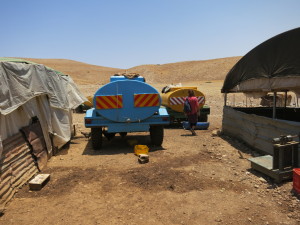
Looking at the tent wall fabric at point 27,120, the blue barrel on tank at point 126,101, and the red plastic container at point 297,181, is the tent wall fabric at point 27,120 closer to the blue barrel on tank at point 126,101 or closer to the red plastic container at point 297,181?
the blue barrel on tank at point 126,101

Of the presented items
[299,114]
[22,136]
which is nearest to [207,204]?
[22,136]

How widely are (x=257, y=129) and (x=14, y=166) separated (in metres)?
5.91

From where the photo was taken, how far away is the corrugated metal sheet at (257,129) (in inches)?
239

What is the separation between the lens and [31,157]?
19.6 feet

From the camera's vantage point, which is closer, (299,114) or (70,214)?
(70,214)

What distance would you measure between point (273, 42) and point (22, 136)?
272 inches

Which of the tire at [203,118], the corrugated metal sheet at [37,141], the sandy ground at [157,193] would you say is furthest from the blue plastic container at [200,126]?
the corrugated metal sheet at [37,141]

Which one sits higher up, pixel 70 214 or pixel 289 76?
pixel 289 76

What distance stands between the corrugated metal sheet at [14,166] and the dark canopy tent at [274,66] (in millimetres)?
5980

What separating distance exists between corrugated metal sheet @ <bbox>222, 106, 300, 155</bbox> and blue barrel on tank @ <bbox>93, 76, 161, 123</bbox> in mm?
2756

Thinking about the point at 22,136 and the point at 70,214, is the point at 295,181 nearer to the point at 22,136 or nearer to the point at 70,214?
the point at 70,214

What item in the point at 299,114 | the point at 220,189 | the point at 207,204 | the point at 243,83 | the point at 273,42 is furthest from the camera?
the point at 299,114

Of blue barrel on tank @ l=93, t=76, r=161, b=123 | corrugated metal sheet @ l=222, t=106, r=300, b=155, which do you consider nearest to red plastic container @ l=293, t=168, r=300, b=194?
corrugated metal sheet @ l=222, t=106, r=300, b=155

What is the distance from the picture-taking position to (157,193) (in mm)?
4832
